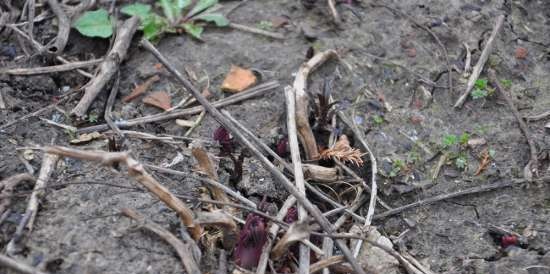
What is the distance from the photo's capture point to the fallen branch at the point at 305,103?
2.78 m

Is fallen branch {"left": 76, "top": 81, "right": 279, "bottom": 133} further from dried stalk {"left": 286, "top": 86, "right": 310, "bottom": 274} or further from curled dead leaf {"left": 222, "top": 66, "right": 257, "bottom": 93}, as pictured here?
dried stalk {"left": 286, "top": 86, "right": 310, "bottom": 274}

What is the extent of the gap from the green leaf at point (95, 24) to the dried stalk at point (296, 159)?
3.66 feet

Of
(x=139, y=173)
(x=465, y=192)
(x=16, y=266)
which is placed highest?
(x=139, y=173)

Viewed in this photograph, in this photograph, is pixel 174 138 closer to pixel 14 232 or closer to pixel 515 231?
pixel 14 232

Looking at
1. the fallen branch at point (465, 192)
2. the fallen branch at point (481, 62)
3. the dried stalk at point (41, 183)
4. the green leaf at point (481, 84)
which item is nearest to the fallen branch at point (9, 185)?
the dried stalk at point (41, 183)

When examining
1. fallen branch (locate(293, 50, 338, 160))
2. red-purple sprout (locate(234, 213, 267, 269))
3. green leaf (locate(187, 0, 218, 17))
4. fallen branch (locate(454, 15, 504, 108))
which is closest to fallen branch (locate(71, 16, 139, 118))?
green leaf (locate(187, 0, 218, 17))

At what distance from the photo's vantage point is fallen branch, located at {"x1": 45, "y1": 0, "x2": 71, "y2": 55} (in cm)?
310

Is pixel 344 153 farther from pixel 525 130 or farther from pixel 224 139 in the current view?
pixel 525 130

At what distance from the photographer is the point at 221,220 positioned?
7.02 ft

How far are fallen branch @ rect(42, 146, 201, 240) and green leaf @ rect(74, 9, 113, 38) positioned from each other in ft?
4.40

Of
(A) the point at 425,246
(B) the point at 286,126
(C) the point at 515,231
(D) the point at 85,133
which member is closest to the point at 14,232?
(D) the point at 85,133

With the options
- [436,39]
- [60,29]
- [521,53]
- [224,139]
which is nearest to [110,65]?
[60,29]

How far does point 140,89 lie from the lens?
3029mm

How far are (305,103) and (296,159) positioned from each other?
405 millimetres
